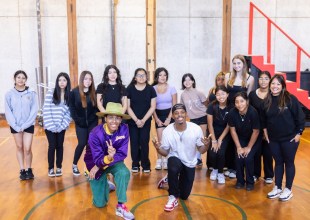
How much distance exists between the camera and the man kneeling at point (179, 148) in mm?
4566

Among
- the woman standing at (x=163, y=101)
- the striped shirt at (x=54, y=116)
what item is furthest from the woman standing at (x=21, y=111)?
the woman standing at (x=163, y=101)

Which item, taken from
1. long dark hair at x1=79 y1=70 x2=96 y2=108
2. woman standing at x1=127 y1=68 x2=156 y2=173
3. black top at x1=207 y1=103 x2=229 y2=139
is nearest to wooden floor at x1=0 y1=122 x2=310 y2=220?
woman standing at x1=127 y1=68 x2=156 y2=173

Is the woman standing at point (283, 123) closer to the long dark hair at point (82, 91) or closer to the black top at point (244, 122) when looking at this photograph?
the black top at point (244, 122)

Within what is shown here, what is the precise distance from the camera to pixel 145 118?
5773 millimetres

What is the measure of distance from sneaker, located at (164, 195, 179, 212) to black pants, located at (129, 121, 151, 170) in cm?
136

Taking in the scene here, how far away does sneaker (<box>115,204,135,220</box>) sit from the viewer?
14.0 feet

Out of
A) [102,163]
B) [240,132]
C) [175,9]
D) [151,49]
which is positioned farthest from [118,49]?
[102,163]

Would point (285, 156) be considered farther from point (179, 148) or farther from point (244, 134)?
point (179, 148)

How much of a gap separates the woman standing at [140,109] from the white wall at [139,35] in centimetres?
531

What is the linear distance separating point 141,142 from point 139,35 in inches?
220

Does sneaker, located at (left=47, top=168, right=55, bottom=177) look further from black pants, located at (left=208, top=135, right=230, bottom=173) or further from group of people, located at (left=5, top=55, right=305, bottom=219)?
black pants, located at (left=208, top=135, right=230, bottom=173)

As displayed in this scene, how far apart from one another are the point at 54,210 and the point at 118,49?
22.7 feet

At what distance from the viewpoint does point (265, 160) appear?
17.9 feet

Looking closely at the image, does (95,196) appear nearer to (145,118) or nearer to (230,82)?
(145,118)
